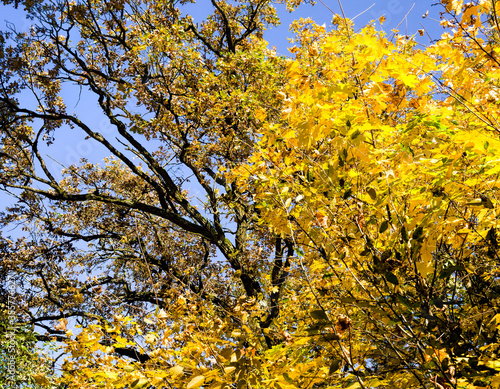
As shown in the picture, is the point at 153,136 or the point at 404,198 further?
the point at 153,136

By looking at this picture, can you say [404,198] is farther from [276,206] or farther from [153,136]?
[153,136]

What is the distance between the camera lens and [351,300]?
175cm

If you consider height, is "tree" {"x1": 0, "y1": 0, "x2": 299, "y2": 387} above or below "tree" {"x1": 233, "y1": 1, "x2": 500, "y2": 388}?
above

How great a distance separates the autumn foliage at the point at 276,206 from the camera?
1.81m

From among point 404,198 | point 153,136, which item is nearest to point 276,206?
point 404,198

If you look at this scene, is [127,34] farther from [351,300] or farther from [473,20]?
[351,300]

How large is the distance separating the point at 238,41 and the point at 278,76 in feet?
7.43

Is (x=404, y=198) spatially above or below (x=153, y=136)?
below

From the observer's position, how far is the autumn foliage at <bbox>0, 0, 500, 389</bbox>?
1.81 metres

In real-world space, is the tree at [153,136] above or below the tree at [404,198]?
above

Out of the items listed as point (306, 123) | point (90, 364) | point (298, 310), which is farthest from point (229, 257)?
point (306, 123)

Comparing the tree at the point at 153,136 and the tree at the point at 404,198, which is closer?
the tree at the point at 404,198

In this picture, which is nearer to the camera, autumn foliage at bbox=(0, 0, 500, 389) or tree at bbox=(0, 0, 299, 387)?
autumn foliage at bbox=(0, 0, 500, 389)

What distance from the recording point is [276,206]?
285 cm
